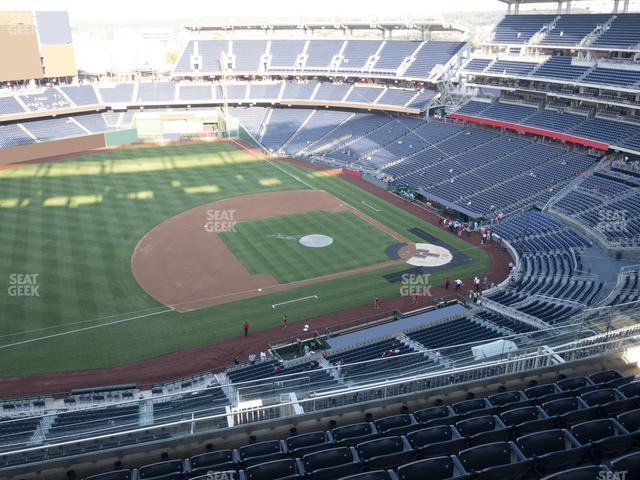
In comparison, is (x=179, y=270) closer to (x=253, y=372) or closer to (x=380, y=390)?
(x=253, y=372)

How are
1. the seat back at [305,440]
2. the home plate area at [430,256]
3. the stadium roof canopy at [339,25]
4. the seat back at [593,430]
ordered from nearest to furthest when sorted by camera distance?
the seat back at [593,430]
the seat back at [305,440]
the home plate area at [430,256]
the stadium roof canopy at [339,25]

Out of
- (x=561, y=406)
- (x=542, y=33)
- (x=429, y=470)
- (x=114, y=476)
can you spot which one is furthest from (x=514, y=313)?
(x=542, y=33)

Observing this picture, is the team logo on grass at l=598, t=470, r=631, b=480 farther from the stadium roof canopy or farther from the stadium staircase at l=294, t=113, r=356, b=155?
the stadium roof canopy

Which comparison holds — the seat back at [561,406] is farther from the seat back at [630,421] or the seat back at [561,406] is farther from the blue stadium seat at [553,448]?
the blue stadium seat at [553,448]

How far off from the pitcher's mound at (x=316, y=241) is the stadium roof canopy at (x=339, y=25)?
135ft

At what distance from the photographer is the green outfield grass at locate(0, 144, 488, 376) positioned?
26.4m

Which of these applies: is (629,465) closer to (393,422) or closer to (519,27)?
(393,422)

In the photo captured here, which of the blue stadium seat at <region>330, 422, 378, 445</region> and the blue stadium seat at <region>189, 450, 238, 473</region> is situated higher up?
the blue stadium seat at <region>189, 450, 238, 473</region>

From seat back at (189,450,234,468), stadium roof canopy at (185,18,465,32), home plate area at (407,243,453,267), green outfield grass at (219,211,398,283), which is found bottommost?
home plate area at (407,243,453,267)

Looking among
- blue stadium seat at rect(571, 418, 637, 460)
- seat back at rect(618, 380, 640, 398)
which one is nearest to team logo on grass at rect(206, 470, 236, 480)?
blue stadium seat at rect(571, 418, 637, 460)

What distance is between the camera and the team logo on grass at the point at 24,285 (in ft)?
99.5

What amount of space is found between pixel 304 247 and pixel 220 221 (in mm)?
8622

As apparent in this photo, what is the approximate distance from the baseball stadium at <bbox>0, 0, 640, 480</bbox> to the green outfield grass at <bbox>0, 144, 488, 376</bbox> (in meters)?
0.20

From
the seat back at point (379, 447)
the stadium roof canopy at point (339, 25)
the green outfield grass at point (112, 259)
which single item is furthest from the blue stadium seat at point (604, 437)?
the stadium roof canopy at point (339, 25)
